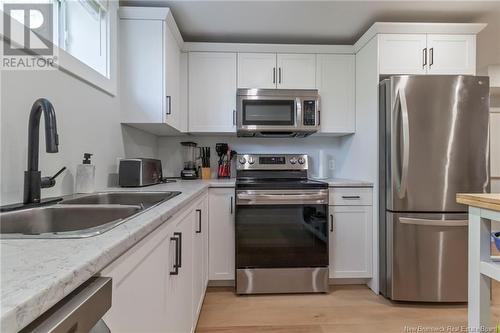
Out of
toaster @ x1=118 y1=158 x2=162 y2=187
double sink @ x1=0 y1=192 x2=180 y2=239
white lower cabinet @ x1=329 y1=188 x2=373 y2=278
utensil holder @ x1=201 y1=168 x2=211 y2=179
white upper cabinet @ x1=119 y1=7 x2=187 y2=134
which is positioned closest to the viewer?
double sink @ x1=0 y1=192 x2=180 y2=239

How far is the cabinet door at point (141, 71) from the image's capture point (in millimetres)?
2041

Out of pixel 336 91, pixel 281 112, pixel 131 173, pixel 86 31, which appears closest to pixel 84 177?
pixel 131 173

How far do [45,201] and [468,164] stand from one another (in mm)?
2576

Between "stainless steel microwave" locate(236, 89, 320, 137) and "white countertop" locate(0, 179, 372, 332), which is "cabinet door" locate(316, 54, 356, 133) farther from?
"white countertop" locate(0, 179, 372, 332)

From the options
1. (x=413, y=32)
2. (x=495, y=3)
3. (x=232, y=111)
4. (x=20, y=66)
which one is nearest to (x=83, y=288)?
(x=20, y=66)

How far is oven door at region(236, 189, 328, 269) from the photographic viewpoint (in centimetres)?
227

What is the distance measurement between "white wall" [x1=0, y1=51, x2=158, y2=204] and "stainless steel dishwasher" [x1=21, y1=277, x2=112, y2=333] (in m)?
0.83

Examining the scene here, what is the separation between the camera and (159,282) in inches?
38.9

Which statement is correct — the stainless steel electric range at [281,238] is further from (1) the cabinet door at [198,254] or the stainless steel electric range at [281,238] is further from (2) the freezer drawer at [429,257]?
(2) the freezer drawer at [429,257]

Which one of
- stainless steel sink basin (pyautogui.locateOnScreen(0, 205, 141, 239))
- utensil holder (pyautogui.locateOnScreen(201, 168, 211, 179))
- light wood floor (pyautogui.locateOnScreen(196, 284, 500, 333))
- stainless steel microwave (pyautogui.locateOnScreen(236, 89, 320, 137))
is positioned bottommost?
light wood floor (pyautogui.locateOnScreen(196, 284, 500, 333))

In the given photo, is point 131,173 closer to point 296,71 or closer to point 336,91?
point 296,71

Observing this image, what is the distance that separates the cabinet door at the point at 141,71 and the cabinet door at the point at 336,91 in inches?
56.7

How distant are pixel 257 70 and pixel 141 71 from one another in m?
1.04
